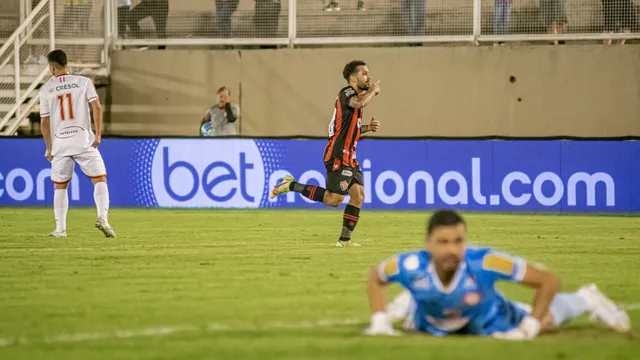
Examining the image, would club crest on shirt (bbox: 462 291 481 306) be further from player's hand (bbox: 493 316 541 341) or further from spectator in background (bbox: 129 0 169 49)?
spectator in background (bbox: 129 0 169 49)

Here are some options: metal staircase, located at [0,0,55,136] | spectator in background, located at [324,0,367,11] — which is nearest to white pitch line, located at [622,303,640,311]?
spectator in background, located at [324,0,367,11]

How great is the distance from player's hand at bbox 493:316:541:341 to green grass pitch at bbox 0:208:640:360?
0.23 ft

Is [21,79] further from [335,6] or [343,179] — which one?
[343,179]

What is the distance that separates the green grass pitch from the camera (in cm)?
660

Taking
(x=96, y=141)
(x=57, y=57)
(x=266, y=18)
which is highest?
A: (x=266, y=18)

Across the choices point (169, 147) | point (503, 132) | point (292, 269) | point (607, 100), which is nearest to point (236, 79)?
point (169, 147)

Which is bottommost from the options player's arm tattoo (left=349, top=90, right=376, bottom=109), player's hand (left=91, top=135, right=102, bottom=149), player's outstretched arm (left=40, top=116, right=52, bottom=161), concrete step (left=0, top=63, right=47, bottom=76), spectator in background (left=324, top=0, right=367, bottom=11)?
player's hand (left=91, top=135, right=102, bottom=149)

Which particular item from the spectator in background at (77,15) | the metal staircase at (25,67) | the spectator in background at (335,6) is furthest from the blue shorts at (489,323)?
the spectator in background at (77,15)

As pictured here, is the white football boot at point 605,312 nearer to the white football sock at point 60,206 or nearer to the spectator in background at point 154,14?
the white football sock at point 60,206

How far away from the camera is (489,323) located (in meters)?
6.86

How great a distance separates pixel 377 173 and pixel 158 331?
1378 centimetres

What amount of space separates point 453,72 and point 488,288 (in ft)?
57.7

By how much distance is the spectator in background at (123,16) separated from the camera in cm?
2425

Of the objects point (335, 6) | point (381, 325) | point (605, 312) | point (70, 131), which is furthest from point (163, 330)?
point (335, 6)
